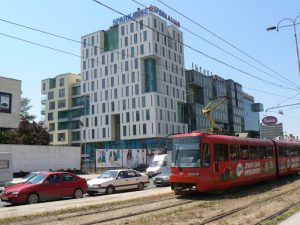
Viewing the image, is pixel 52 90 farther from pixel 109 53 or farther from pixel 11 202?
pixel 11 202

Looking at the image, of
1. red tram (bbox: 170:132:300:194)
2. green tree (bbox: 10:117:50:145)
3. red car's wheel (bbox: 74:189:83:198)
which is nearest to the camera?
red tram (bbox: 170:132:300:194)

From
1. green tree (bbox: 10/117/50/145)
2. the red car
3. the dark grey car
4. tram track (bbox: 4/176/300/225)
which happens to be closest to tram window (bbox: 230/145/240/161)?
tram track (bbox: 4/176/300/225)

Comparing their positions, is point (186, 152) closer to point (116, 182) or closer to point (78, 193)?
point (116, 182)

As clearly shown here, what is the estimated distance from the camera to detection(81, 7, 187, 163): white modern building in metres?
88.1

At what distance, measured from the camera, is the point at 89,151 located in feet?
323

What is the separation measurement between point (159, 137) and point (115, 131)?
564 inches

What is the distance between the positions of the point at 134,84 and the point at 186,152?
240 ft

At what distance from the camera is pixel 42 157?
44.0 meters

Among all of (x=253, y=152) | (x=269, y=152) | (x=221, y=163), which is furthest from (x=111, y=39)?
(x=221, y=163)

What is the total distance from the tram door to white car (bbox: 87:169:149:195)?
651 cm

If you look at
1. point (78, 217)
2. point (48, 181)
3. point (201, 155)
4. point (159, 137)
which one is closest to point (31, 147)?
point (48, 181)

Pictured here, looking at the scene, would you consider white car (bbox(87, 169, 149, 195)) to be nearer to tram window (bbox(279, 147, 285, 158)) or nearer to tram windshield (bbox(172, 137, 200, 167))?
tram windshield (bbox(172, 137, 200, 167))

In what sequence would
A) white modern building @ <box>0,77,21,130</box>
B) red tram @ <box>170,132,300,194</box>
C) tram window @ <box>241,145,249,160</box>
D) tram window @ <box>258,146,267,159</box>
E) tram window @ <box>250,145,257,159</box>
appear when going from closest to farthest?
red tram @ <box>170,132,300,194</box> < tram window @ <box>241,145,249,160</box> < tram window @ <box>250,145,257,159</box> < tram window @ <box>258,146,267,159</box> < white modern building @ <box>0,77,21,130</box>

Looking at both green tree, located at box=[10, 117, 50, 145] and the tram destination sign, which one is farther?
green tree, located at box=[10, 117, 50, 145]
